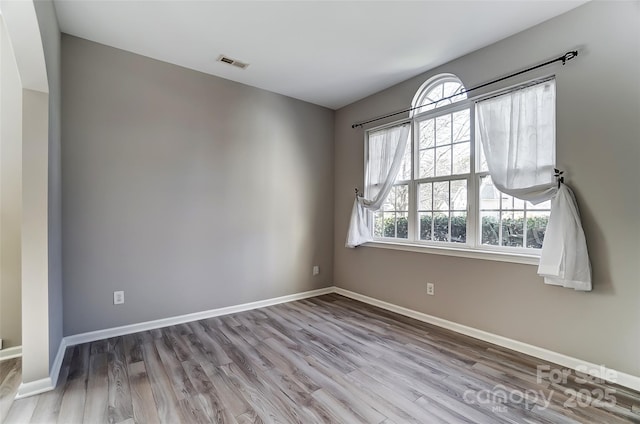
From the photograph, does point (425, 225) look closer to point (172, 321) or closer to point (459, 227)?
point (459, 227)

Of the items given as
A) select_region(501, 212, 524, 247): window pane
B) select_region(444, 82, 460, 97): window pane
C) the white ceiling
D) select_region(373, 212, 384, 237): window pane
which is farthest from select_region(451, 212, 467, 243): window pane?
the white ceiling

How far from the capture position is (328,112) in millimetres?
4512

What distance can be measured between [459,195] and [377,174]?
1.12 meters

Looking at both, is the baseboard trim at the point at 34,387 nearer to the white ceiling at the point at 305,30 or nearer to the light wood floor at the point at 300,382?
the light wood floor at the point at 300,382

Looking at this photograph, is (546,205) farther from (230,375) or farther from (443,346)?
(230,375)

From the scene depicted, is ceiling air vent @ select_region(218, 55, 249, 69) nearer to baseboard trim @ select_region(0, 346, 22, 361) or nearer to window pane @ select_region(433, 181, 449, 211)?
window pane @ select_region(433, 181, 449, 211)

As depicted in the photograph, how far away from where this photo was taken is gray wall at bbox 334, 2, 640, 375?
2.03 metres

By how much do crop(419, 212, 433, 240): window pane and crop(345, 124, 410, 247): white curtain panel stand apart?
0.54 m

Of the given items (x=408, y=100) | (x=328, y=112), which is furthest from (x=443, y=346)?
(x=328, y=112)

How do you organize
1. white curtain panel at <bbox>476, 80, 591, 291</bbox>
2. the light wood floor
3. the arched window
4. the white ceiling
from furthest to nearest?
the arched window < the white ceiling < white curtain panel at <bbox>476, 80, 591, 291</bbox> < the light wood floor

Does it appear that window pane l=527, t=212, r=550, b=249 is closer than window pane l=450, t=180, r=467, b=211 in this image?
Yes

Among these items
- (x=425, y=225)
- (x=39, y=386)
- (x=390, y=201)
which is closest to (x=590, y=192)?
(x=425, y=225)

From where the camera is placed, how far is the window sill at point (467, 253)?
2.48 m

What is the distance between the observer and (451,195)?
3121mm
